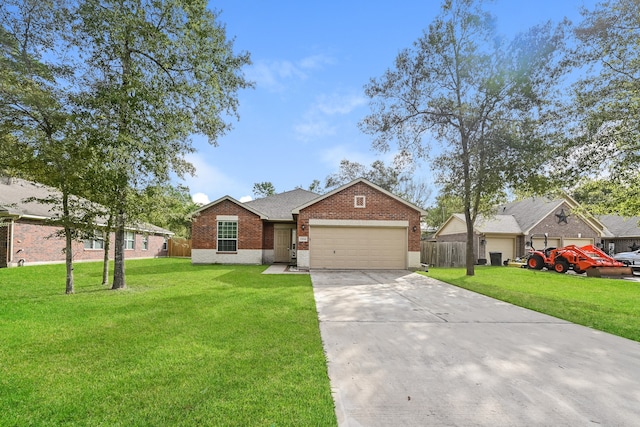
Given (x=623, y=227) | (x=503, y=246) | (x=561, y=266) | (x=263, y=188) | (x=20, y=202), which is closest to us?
(x=20, y=202)

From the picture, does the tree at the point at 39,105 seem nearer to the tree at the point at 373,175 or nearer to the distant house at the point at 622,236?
the tree at the point at 373,175

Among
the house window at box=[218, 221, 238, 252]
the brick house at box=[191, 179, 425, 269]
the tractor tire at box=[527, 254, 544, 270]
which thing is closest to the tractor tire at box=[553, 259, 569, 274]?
the tractor tire at box=[527, 254, 544, 270]

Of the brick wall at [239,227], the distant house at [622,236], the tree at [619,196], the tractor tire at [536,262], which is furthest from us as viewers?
the distant house at [622,236]

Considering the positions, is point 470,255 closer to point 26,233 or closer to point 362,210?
point 362,210

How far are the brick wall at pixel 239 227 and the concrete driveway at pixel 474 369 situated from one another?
12127 mm

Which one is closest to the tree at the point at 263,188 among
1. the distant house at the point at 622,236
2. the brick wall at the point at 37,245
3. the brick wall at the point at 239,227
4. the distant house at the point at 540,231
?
the brick wall at the point at 37,245

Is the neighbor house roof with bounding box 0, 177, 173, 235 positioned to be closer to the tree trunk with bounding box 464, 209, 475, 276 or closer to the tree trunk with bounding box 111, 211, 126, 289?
the tree trunk with bounding box 111, 211, 126, 289

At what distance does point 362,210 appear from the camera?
1577cm

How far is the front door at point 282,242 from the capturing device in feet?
64.9

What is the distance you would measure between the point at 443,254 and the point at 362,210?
7845 millimetres

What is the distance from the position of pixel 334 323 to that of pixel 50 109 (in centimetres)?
855

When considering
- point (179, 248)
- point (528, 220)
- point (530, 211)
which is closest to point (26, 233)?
point (179, 248)

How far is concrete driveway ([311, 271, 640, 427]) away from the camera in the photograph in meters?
3.01

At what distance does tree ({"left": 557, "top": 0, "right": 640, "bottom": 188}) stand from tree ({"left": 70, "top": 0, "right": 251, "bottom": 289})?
10.6m
